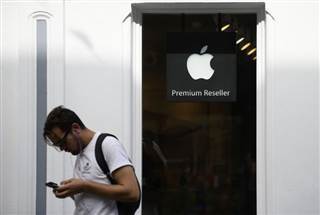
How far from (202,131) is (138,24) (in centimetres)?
123

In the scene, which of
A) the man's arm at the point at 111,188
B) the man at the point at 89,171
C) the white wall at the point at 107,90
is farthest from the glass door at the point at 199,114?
the man's arm at the point at 111,188

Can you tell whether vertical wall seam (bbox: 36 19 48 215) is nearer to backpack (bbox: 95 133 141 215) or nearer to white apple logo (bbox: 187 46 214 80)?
white apple logo (bbox: 187 46 214 80)

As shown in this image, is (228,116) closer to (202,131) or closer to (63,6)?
(202,131)

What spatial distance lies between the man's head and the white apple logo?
2989mm

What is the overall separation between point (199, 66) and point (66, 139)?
10.1 feet

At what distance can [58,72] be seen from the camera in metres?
7.18

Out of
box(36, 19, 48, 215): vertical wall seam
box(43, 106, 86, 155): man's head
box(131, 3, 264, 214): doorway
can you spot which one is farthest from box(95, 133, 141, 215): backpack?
box(131, 3, 264, 214): doorway

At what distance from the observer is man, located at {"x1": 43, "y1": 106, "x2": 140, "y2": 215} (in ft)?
14.3

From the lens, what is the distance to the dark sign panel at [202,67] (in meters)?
→ 7.39

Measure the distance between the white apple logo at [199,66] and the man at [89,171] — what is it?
295 centimetres

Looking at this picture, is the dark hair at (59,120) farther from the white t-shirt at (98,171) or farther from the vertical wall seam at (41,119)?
the vertical wall seam at (41,119)

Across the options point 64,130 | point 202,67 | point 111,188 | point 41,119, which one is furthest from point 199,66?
point 111,188

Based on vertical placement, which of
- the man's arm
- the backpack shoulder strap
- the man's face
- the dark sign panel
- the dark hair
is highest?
the dark sign panel

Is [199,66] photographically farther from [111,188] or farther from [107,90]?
[111,188]
